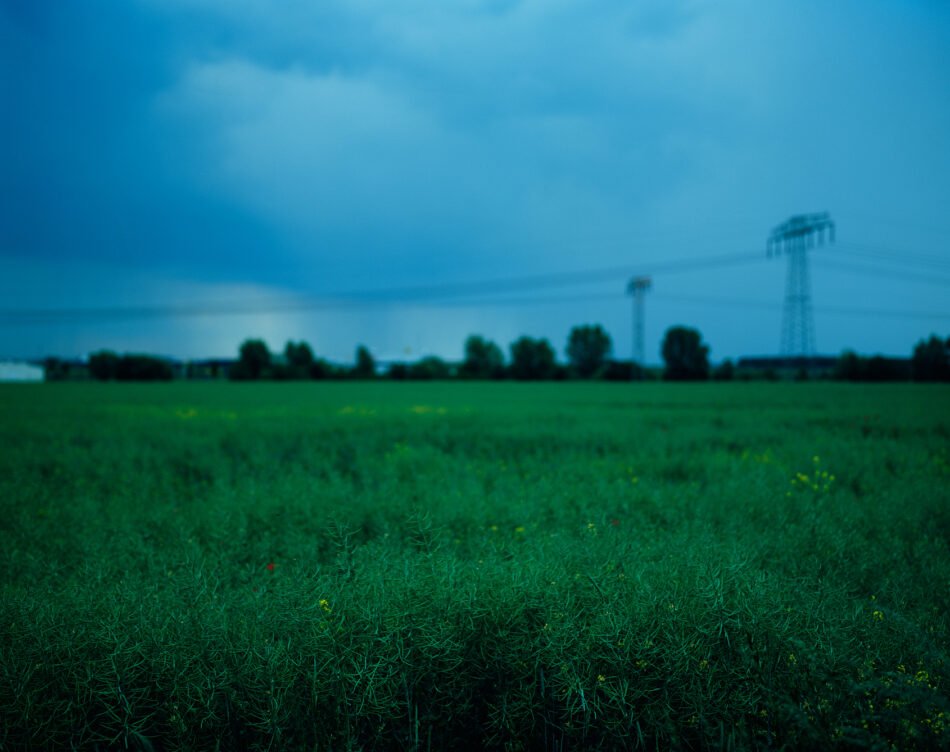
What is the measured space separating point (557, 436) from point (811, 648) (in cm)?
916

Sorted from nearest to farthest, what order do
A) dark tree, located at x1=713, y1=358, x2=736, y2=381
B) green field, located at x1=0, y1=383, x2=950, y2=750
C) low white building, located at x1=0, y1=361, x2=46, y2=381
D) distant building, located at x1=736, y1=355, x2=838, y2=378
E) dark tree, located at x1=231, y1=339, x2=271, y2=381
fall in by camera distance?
green field, located at x1=0, y1=383, x2=950, y2=750 < distant building, located at x1=736, y1=355, x2=838, y2=378 < dark tree, located at x1=713, y1=358, x2=736, y2=381 < low white building, located at x1=0, y1=361, x2=46, y2=381 < dark tree, located at x1=231, y1=339, x2=271, y2=381

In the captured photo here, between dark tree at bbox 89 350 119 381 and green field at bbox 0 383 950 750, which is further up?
dark tree at bbox 89 350 119 381

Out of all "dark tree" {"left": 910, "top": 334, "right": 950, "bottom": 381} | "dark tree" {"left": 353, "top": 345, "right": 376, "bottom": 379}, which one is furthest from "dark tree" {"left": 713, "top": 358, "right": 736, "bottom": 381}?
"dark tree" {"left": 353, "top": 345, "right": 376, "bottom": 379}

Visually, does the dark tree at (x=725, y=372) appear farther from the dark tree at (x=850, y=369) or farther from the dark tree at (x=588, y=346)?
the dark tree at (x=588, y=346)

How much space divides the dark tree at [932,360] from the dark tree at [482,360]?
51737 mm

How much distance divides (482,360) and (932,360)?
62523 millimetres

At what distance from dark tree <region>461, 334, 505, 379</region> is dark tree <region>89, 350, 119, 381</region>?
5381 centimetres

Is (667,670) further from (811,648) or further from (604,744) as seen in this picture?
(811,648)

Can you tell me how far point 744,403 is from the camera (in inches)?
973

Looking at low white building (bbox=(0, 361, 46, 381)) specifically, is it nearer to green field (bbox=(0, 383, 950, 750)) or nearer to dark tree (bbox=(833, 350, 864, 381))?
green field (bbox=(0, 383, 950, 750))

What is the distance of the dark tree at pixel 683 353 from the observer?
7200 centimetres

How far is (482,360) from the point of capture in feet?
317

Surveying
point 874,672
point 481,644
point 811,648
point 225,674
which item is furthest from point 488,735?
point 874,672

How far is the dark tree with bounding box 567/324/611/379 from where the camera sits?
90938mm
